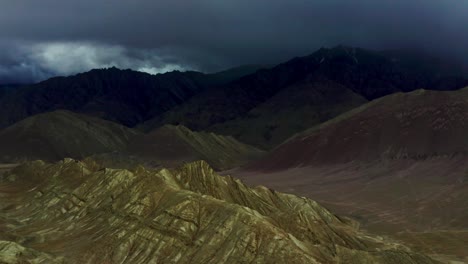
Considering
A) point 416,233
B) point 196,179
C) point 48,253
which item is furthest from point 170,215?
point 416,233

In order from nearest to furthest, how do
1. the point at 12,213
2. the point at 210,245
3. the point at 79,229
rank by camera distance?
the point at 210,245 → the point at 79,229 → the point at 12,213

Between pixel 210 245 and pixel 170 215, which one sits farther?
pixel 170 215

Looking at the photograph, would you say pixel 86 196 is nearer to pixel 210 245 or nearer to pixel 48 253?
pixel 48 253

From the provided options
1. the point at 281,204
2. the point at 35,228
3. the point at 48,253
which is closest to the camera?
the point at 48,253

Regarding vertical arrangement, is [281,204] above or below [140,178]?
below

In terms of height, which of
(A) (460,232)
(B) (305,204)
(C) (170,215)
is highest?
(C) (170,215)

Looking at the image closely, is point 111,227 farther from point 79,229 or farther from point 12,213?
point 12,213
